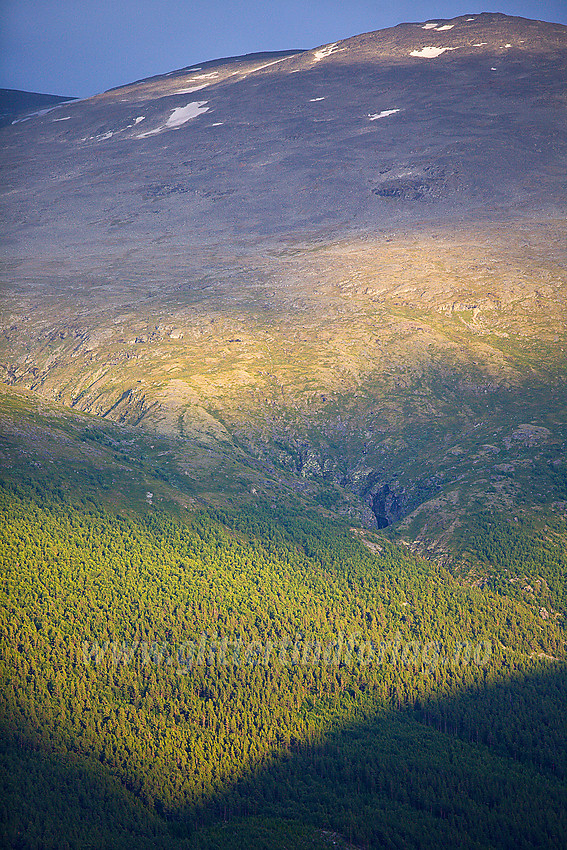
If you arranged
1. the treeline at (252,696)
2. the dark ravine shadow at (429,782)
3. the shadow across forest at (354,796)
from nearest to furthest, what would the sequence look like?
the shadow across forest at (354,796), the dark ravine shadow at (429,782), the treeline at (252,696)

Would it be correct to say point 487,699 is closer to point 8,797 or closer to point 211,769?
point 211,769

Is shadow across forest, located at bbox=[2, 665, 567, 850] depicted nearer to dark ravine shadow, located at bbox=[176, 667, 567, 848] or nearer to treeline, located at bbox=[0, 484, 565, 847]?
dark ravine shadow, located at bbox=[176, 667, 567, 848]

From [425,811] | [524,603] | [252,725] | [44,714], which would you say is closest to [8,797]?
[44,714]

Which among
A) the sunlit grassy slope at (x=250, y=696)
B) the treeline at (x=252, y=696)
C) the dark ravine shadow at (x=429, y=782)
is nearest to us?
the dark ravine shadow at (x=429, y=782)

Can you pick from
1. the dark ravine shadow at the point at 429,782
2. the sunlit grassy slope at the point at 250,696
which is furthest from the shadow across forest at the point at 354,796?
the sunlit grassy slope at the point at 250,696

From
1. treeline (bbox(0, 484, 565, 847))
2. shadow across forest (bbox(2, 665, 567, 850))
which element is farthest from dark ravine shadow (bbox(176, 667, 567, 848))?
treeline (bbox(0, 484, 565, 847))

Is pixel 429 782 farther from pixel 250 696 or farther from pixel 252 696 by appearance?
pixel 250 696

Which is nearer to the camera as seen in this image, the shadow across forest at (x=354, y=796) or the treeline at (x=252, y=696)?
the shadow across forest at (x=354, y=796)

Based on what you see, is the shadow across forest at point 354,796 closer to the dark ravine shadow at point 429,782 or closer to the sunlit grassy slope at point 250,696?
the dark ravine shadow at point 429,782

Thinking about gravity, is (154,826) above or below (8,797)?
below
